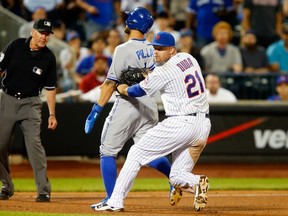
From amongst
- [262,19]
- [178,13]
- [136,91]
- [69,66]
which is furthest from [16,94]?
[178,13]

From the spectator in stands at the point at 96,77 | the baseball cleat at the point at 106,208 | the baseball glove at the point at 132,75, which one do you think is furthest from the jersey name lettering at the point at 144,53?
the spectator in stands at the point at 96,77

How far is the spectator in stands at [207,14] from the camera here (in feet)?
56.3

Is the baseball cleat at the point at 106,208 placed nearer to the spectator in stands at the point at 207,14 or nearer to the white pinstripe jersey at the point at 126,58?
the white pinstripe jersey at the point at 126,58

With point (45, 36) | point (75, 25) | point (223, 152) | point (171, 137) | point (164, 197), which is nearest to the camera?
point (171, 137)

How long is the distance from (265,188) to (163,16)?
5.96m

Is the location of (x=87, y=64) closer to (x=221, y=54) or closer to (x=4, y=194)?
(x=221, y=54)

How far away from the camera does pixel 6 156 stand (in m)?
9.44

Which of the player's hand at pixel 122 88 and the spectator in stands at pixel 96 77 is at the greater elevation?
the player's hand at pixel 122 88

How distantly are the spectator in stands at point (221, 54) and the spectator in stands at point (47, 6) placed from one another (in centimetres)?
349

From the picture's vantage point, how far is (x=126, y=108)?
8.54 meters

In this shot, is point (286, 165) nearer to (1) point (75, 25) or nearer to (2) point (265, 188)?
(2) point (265, 188)

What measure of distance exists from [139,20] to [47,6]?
29.3 ft

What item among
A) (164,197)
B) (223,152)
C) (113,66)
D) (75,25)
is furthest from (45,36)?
(75,25)

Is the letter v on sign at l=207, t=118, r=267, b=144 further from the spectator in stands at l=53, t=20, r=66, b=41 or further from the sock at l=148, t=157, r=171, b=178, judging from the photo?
the sock at l=148, t=157, r=171, b=178
